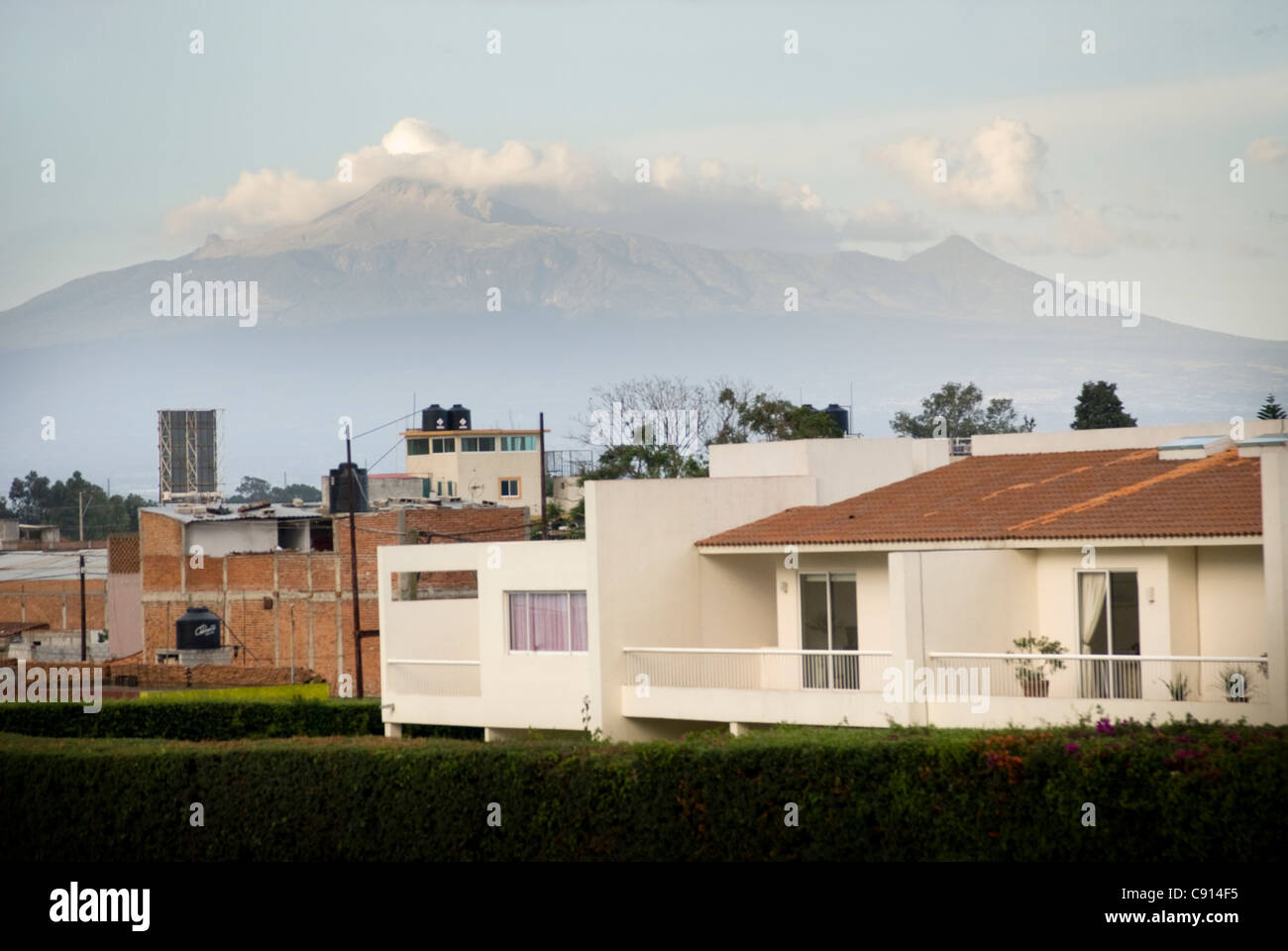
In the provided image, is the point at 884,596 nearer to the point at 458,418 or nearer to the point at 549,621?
the point at 549,621

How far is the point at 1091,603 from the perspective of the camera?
78.4ft

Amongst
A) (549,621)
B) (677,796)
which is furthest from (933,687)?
(549,621)

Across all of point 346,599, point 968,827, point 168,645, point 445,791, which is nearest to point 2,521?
point 168,645

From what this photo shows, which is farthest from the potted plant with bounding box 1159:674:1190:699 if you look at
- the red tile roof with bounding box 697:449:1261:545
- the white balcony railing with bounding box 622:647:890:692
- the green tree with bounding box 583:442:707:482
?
the green tree with bounding box 583:442:707:482

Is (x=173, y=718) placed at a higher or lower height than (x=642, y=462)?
lower

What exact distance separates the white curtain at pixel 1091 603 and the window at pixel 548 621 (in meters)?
8.23

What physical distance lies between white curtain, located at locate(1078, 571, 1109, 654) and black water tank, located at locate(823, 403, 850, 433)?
37743mm

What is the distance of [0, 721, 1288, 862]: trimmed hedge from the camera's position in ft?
55.8

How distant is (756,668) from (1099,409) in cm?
5120

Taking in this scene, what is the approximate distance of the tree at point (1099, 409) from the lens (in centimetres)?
7212

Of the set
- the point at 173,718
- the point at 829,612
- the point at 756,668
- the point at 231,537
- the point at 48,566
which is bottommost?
the point at 173,718

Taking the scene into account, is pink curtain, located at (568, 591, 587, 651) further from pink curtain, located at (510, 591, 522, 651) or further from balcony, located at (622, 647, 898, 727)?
balcony, located at (622, 647, 898, 727)

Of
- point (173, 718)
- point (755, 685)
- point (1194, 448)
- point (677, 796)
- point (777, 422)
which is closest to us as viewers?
point (677, 796)

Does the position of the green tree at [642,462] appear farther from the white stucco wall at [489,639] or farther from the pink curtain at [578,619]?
the pink curtain at [578,619]
